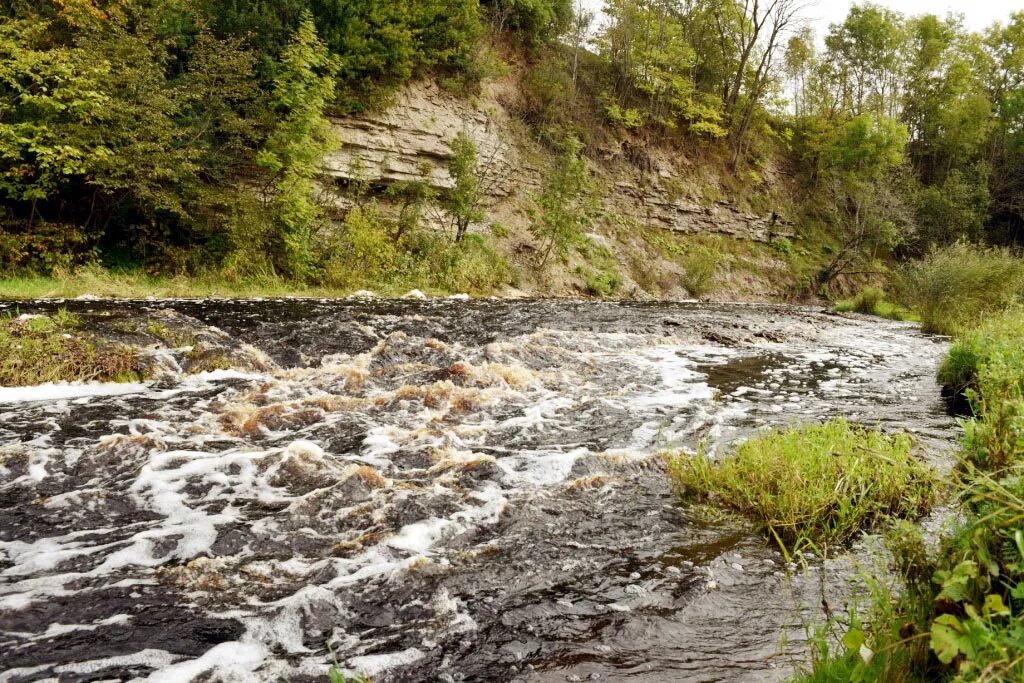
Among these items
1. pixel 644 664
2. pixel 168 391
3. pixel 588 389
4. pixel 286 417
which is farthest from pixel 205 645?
pixel 588 389

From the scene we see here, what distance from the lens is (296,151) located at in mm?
16984

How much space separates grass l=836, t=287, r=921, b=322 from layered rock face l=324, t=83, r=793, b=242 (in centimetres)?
984

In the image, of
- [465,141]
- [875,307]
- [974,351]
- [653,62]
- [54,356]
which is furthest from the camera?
[653,62]

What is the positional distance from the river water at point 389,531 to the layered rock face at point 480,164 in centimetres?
1369

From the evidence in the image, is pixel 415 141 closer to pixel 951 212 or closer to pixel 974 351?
pixel 974 351

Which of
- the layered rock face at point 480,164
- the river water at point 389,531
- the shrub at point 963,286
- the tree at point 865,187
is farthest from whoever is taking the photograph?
the tree at point 865,187

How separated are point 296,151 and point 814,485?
16.8 metres

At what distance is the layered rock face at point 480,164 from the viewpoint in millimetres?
21250

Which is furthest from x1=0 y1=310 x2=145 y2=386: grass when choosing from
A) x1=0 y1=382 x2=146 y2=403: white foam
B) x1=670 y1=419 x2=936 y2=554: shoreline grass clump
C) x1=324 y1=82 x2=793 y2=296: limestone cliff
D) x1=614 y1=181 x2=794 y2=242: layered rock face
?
x1=614 y1=181 x2=794 y2=242: layered rock face

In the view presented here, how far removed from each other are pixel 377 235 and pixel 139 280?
276 inches

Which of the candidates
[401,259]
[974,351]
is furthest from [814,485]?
[401,259]

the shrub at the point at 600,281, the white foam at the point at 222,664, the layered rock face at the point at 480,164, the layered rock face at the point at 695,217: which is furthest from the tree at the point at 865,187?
the white foam at the point at 222,664

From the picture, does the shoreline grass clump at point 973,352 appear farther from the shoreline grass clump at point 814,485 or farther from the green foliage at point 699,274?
the green foliage at point 699,274

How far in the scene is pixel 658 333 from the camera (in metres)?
14.8
